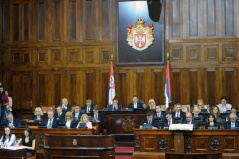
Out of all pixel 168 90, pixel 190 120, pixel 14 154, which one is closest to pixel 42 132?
pixel 14 154

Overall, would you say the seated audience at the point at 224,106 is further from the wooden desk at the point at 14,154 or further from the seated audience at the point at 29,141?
the wooden desk at the point at 14,154

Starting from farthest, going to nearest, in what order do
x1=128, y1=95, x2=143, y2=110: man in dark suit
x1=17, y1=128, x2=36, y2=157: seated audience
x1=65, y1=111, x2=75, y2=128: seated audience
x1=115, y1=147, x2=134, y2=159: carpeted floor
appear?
x1=128, y1=95, x2=143, y2=110: man in dark suit, x1=65, y1=111, x2=75, y2=128: seated audience, x1=115, y1=147, x2=134, y2=159: carpeted floor, x1=17, y1=128, x2=36, y2=157: seated audience

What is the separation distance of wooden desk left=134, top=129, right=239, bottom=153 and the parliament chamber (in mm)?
4470

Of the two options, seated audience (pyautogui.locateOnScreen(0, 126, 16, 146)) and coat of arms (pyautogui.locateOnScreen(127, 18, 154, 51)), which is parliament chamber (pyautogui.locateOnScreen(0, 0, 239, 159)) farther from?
seated audience (pyautogui.locateOnScreen(0, 126, 16, 146))

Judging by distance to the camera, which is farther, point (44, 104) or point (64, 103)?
point (44, 104)

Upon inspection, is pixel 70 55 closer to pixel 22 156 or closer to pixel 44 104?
pixel 44 104

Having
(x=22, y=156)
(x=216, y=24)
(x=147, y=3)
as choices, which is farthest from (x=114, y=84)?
(x=22, y=156)

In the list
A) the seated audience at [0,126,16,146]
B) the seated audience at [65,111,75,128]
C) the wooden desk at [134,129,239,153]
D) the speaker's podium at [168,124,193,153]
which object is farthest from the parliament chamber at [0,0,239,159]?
the seated audience at [0,126,16,146]

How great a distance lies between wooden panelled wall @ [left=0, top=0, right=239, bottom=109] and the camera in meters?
16.0

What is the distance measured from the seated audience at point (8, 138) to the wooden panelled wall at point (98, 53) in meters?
5.93

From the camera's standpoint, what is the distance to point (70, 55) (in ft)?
55.9

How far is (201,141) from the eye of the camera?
36.4 feet

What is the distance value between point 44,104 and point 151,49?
4.69 metres

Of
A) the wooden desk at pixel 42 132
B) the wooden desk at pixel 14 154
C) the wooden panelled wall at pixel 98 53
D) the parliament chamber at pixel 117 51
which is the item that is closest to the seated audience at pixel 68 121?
the wooden desk at pixel 42 132
